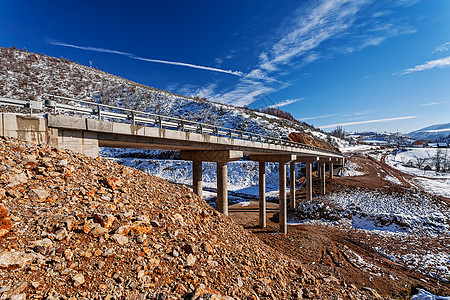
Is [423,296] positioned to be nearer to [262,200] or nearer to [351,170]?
[262,200]

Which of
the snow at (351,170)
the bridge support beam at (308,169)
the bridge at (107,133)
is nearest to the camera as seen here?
the bridge at (107,133)

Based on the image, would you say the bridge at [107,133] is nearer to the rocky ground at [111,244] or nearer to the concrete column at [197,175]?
the concrete column at [197,175]

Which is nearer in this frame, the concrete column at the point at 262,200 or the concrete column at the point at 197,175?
the concrete column at the point at 197,175

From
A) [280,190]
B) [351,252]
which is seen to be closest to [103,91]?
[280,190]

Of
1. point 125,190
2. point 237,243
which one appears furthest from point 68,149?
point 237,243

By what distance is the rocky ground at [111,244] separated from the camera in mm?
3777

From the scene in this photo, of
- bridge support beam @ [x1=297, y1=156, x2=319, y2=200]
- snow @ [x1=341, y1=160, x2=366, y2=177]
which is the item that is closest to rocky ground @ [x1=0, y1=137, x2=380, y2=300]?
bridge support beam @ [x1=297, y1=156, x2=319, y2=200]

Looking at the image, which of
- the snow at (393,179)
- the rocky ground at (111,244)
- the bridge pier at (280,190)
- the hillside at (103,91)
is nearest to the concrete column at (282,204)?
the bridge pier at (280,190)

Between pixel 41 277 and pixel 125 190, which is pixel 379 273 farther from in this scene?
pixel 41 277

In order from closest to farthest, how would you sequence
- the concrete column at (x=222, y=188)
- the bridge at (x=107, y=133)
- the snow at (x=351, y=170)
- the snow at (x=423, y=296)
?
the bridge at (x=107, y=133)
the snow at (x=423, y=296)
the concrete column at (x=222, y=188)
the snow at (x=351, y=170)

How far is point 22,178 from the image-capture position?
5551 millimetres

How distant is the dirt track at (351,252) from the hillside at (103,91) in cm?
3988

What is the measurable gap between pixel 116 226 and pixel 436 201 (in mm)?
41021

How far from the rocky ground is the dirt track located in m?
5.44
